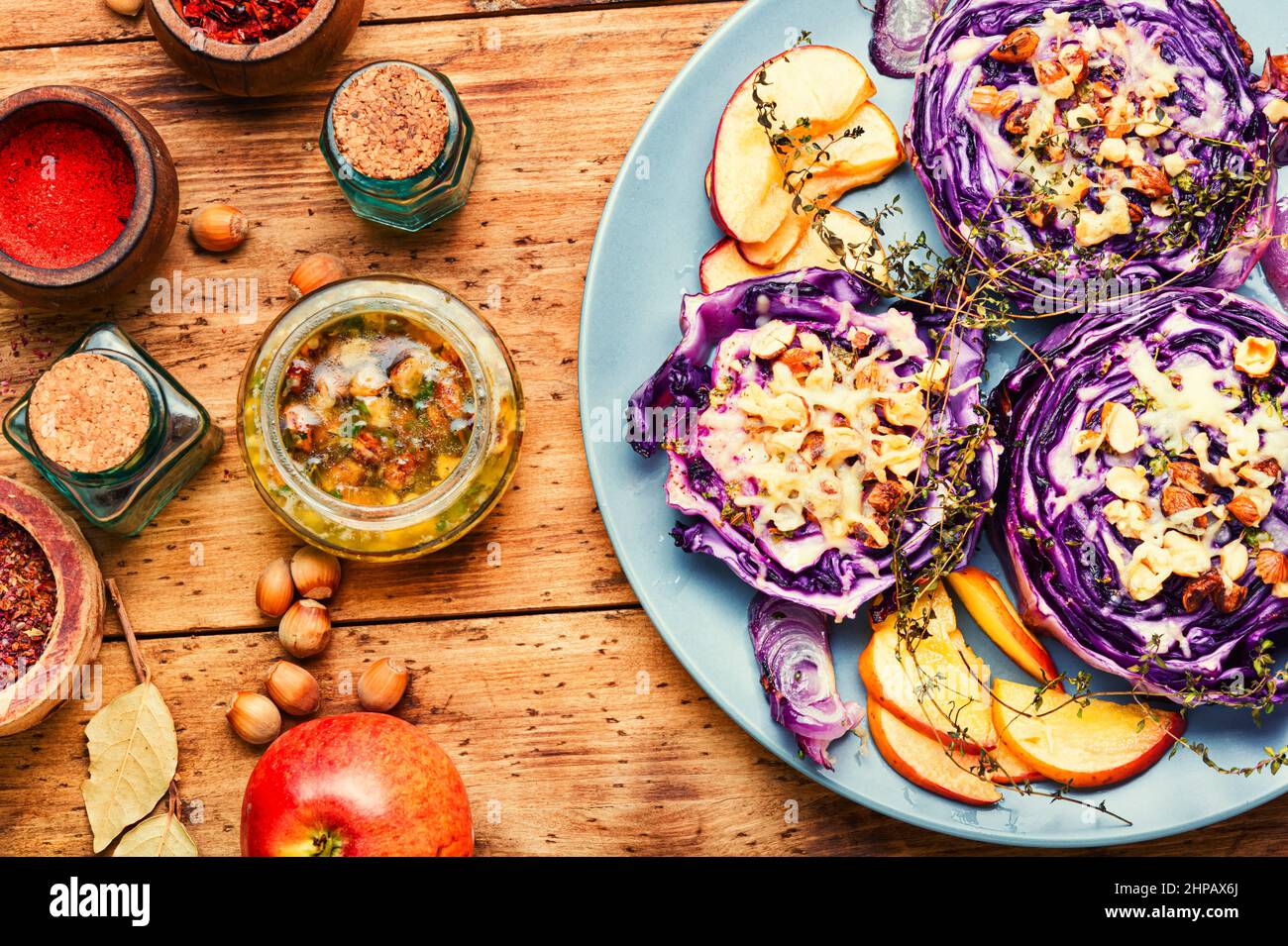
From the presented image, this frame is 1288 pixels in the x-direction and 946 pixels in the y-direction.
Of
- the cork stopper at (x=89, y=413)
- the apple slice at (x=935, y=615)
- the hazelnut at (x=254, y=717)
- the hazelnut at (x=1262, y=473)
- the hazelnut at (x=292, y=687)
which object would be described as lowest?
the hazelnut at (x=254, y=717)

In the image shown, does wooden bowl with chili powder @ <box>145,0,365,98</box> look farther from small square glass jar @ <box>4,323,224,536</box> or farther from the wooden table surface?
small square glass jar @ <box>4,323,224,536</box>

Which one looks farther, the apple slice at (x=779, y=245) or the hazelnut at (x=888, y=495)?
the apple slice at (x=779, y=245)

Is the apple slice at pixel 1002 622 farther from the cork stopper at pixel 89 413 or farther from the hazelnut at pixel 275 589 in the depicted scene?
the cork stopper at pixel 89 413

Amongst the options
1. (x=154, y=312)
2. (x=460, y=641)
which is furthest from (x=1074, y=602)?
(x=154, y=312)

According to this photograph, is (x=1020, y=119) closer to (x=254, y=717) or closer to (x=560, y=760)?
(x=560, y=760)

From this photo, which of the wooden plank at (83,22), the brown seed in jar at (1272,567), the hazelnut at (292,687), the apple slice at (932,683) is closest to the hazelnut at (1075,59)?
the brown seed in jar at (1272,567)

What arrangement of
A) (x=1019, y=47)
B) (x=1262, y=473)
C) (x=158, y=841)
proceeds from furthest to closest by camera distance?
1. (x=158, y=841)
2. (x=1019, y=47)
3. (x=1262, y=473)

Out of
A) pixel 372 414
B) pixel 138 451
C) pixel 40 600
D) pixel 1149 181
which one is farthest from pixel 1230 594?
pixel 40 600

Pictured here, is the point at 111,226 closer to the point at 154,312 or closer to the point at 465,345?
the point at 154,312
